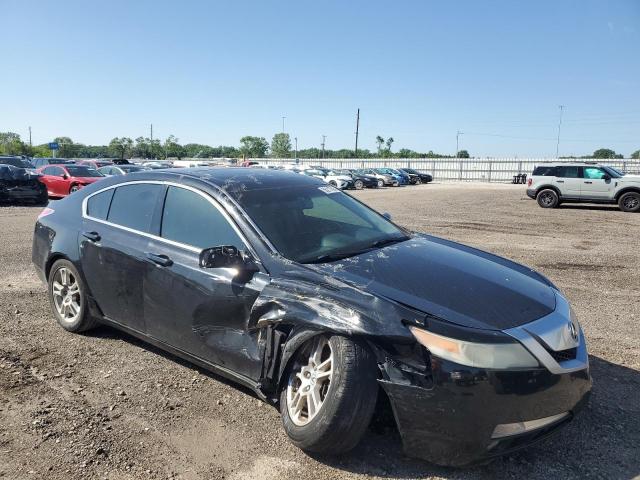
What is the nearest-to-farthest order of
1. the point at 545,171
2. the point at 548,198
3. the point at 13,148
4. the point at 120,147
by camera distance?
the point at 548,198 → the point at 545,171 → the point at 13,148 → the point at 120,147

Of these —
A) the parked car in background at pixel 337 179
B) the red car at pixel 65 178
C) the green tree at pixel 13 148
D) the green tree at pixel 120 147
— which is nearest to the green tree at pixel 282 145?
the green tree at pixel 120 147

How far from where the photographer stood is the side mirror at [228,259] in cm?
321

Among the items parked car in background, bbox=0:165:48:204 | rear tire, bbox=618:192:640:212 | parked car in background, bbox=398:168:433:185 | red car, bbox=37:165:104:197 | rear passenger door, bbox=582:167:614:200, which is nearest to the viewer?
parked car in background, bbox=0:165:48:204

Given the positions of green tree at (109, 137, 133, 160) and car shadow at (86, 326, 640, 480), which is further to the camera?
green tree at (109, 137, 133, 160)

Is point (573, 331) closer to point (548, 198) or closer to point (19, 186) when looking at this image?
point (19, 186)

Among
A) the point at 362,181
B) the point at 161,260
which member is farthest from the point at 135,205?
the point at 362,181

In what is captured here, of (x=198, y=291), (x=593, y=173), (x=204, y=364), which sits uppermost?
(x=593, y=173)

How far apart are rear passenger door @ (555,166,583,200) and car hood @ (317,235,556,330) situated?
18.8 meters

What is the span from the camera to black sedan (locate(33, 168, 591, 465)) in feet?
8.50

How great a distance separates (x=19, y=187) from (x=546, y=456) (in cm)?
1940

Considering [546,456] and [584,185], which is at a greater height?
[584,185]

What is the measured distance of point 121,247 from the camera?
4.11 meters

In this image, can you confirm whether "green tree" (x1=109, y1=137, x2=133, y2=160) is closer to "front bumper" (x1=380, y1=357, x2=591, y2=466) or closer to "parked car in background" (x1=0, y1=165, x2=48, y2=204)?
"parked car in background" (x1=0, y1=165, x2=48, y2=204)

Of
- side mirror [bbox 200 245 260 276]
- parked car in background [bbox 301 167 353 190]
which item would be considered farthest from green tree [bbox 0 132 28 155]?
side mirror [bbox 200 245 260 276]
